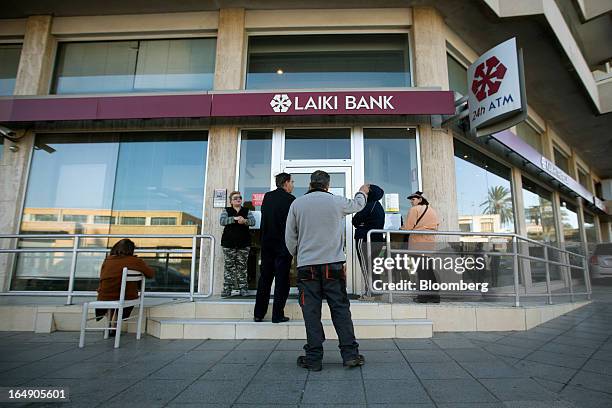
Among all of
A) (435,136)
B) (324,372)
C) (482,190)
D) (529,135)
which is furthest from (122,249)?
(529,135)

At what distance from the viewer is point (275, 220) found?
4.14m

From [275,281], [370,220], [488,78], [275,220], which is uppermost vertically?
[488,78]

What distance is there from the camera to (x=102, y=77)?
7.35m

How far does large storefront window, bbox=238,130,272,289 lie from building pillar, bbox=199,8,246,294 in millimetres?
195

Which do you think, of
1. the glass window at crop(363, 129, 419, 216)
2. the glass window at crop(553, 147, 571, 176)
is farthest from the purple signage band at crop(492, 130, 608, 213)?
the glass window at crop(363, 129, 419, 216)

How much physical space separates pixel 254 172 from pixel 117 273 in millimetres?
3076

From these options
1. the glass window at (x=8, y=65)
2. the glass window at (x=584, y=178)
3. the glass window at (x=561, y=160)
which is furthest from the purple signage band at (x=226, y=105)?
the glass window at (x=584, y=178)

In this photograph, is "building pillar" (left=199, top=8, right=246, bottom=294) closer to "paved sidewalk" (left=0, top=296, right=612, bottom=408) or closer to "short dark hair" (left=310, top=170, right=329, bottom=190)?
"paved sidewalk" (left=0, top=296, right=612, bottom=408)

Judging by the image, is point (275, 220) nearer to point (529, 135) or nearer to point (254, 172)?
point (254, 172)

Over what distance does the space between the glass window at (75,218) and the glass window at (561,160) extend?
15.3 metres

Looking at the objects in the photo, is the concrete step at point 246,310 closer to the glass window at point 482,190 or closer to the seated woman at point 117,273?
the seated woman at point 117,273

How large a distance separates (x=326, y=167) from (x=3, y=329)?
552 centimetres

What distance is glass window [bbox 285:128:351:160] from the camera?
6613mm

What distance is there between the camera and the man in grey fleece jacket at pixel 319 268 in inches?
120
